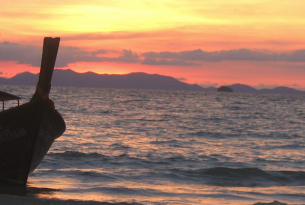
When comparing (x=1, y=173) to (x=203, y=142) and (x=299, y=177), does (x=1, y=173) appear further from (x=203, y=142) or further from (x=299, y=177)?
(x=203, y=142)

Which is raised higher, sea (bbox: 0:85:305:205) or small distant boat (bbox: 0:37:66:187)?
small distant boat (bbox: 0:37:66:187)

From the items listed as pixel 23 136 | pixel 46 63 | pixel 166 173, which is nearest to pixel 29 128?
pixel 23 136

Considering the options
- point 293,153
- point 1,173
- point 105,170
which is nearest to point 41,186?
point 1,173

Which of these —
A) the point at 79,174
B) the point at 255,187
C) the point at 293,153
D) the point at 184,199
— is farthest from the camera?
the point at 293,153

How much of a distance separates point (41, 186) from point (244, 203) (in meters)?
5.34

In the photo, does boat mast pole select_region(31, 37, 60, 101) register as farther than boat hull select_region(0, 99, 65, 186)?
No

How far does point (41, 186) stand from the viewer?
12.3 m

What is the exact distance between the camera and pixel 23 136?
10750 millimetres

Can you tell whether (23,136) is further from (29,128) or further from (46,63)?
(46,63)

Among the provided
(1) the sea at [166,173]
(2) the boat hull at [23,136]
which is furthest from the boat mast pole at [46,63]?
(1) the sea at [166,173]

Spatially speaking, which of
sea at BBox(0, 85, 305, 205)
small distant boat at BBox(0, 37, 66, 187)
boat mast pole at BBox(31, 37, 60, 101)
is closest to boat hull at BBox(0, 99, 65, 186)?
small distant boat at BBox(0, 37, 66, 187)

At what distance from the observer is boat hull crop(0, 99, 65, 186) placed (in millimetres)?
10508

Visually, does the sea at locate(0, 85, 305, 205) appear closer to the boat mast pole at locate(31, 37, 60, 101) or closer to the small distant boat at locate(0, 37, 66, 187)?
the small distant boat at locate(0, 37, 66, 187)

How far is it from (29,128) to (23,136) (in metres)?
0.25
